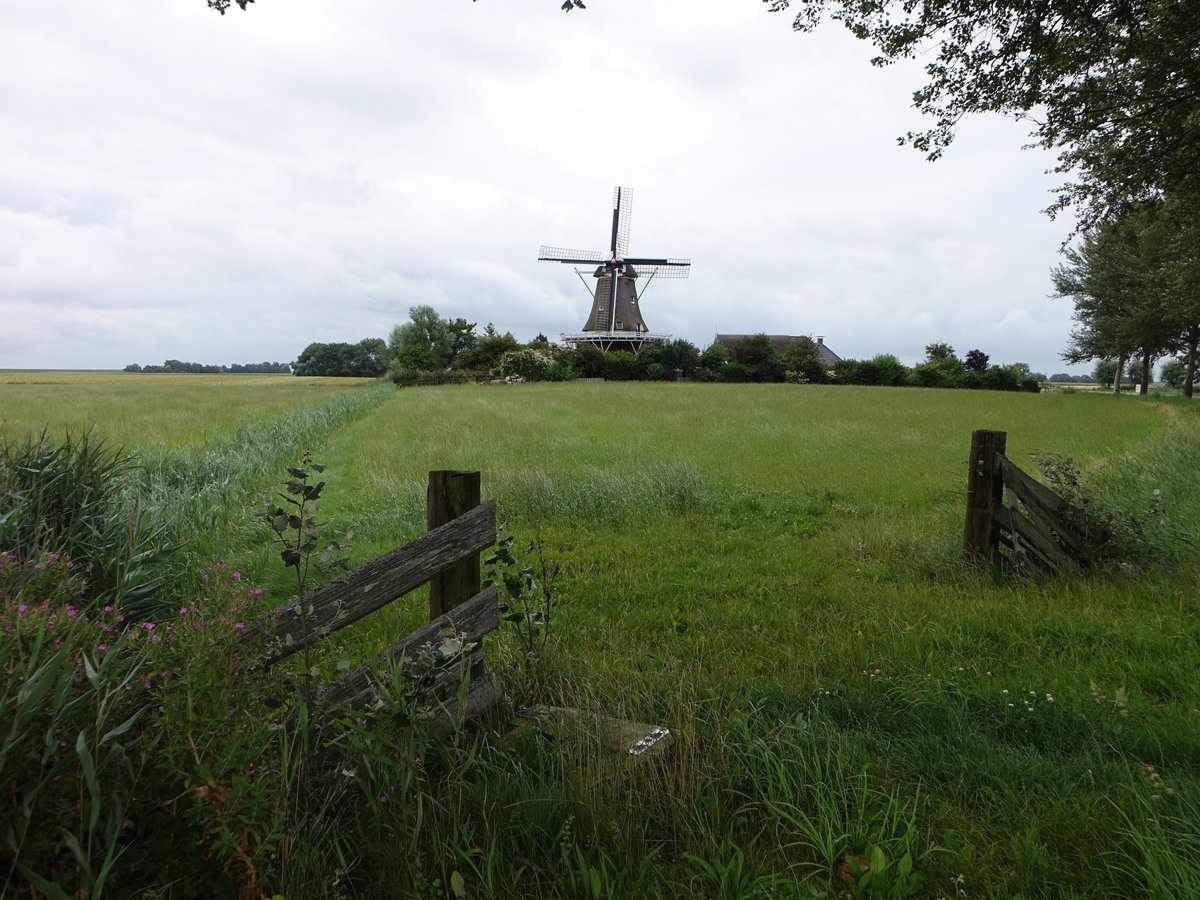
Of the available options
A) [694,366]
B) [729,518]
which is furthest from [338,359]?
[729,518]

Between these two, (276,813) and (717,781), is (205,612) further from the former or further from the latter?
(717,781)

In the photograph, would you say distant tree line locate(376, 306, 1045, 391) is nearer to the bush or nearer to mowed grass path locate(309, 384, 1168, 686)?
the bush

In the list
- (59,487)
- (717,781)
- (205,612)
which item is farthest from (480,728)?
(59,487)

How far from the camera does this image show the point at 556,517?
30.7 ft

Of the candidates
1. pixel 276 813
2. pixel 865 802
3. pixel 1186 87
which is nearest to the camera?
pixel 276 813

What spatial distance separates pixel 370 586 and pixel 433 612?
60 centimetres

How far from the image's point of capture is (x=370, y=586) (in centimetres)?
304

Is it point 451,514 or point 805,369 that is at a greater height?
point 805,369

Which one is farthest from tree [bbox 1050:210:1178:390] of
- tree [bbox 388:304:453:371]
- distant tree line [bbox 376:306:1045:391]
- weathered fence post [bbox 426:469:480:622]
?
tree [bbox 388:304:453:371]

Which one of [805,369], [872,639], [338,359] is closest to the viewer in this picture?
[872,639]

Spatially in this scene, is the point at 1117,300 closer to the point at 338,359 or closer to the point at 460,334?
the point at 460,334

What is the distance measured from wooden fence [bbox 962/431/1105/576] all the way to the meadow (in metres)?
0.26

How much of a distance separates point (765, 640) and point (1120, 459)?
12.4 meters

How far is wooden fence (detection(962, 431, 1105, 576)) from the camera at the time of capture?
6090 millimetres
